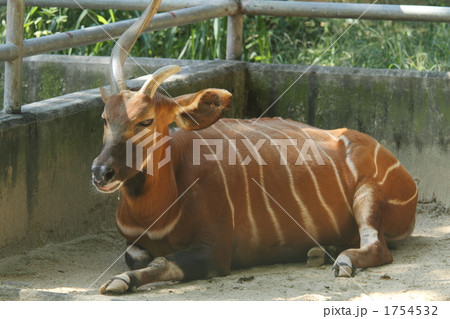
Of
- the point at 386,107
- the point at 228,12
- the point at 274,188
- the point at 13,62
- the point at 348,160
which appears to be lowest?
the point at 274,188

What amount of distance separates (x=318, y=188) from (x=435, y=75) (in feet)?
4.84

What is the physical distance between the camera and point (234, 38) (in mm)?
6598

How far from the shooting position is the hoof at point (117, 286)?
12.9 ft

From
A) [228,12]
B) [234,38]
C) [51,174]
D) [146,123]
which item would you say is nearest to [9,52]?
[51,174]

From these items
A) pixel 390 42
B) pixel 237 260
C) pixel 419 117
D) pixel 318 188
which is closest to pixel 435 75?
pixel 419 117

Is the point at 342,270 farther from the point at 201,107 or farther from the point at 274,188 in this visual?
the point at 201,107

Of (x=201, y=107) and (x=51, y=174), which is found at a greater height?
(x=201, y=107)

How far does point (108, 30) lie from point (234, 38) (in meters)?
1.59

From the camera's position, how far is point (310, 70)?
20.2 ft

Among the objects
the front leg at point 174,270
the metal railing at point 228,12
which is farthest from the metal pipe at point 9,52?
the front leg at point 174,270

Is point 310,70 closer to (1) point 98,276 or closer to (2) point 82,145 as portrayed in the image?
(2) point 82,145

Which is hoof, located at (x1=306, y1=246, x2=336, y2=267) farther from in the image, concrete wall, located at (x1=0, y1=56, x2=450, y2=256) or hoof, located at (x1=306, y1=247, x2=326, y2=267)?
concrete wall, located at (x1=0, y1=56, x2=450, y2=256)

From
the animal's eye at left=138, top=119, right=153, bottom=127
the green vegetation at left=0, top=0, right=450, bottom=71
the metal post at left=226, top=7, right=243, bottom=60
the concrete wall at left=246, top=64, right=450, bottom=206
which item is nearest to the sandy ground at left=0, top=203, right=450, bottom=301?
the animal's eye at left=138, top=119, right=153, bottom=127

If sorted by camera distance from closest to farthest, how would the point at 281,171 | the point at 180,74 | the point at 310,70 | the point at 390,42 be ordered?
the point at 281,171, the point at 180,74, the point at 310,70, the point at 390,42
